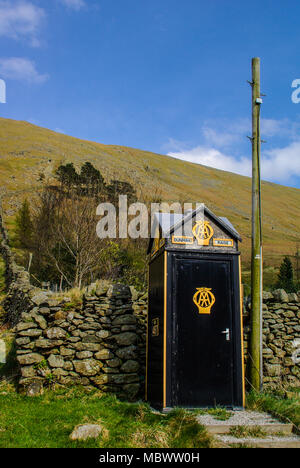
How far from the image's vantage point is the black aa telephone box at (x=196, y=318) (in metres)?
5.89

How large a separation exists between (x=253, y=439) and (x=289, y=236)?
74.3 m

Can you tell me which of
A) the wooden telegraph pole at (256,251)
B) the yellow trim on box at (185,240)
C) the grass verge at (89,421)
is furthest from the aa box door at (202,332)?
the wooden telegraph pole at (256,251)

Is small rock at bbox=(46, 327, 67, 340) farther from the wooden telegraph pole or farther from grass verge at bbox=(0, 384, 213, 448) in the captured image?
the wooden telegraph pole

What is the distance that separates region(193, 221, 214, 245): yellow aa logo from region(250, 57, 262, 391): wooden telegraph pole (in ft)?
4.43

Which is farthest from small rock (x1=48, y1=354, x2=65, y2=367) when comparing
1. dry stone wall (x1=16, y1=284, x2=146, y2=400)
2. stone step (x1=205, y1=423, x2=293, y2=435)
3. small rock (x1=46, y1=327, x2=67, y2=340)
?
stone step (x1=205, y1=423, x2=293, y2=435)

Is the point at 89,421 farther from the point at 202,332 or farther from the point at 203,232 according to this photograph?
the point at 203,232

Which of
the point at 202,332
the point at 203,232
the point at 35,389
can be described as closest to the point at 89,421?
the point at 35,389

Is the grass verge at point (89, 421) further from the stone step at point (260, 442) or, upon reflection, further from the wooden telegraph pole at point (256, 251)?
the wooden telegraph pole at point (256, 251)

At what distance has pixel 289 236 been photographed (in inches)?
2867

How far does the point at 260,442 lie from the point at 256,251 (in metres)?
3.83

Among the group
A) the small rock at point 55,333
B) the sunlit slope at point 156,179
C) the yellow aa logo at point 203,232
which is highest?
the sunlit slope at point 156,179

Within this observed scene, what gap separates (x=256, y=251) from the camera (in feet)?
23.9

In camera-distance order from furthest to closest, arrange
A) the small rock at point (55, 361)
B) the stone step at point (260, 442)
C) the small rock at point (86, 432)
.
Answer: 1. the small rock at point (55, 361)
2. the small rock at point (86, 432)
3. the stone step at point (260, 442)
